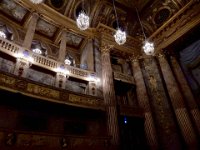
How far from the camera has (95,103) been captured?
28.4 ft

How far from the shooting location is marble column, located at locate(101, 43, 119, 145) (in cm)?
814

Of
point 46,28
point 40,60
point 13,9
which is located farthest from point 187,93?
point 13,9

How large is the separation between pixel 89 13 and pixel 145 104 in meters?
7.39

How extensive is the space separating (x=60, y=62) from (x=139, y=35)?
7192 millimetres

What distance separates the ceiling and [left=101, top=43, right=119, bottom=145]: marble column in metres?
2.25

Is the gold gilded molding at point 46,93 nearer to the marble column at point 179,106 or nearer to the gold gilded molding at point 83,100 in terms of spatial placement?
the gold gilded molding at point 83,100

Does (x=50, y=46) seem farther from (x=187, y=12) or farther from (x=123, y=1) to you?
(x=187, y=12)

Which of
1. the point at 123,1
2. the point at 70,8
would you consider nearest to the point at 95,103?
the point at 70,8

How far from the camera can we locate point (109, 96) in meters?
9.23

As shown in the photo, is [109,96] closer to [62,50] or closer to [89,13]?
[62,50]

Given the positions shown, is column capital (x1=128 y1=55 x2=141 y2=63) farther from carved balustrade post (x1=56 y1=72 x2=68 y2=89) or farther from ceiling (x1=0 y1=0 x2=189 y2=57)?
carved balustrade post (x1=56 y1=72 x2=68 y2=89)

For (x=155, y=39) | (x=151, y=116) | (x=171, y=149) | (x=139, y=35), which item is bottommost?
(x=171, y=149)

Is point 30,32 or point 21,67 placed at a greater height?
point 30,32

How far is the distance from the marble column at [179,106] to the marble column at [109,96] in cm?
362
